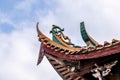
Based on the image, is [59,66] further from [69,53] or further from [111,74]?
[111,74]

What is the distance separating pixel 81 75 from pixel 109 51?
0.97 m

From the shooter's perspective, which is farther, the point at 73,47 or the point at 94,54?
the point at 73,47

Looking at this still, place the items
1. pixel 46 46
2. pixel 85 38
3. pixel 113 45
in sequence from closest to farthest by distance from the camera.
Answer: pixel 113 45
pixel 85 38
pixel 46 46

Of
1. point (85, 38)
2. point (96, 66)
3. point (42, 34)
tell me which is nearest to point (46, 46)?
point (42, 34)

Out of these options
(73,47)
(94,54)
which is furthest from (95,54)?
(73,47)

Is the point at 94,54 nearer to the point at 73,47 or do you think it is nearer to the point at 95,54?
the point at 95,54

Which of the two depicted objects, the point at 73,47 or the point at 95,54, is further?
the point at 73,47

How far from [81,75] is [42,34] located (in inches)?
70.3

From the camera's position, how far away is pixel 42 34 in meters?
10.1

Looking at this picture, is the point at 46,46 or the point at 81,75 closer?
the point at 81,75

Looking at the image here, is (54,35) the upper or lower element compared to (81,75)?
upper

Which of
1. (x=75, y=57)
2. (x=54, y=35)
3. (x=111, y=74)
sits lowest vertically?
(x=111, y=74)

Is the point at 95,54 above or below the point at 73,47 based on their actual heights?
below

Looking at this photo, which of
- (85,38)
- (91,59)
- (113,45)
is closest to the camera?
(113,45)
